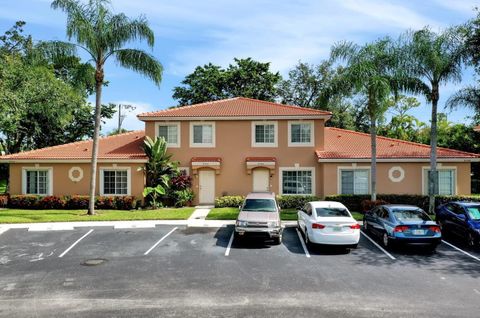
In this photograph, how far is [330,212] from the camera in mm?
14469

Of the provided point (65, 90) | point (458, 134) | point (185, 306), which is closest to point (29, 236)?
point (185, 306)

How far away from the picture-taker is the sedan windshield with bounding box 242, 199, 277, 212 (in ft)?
51.6

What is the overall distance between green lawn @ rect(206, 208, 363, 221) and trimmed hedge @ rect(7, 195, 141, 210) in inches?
216

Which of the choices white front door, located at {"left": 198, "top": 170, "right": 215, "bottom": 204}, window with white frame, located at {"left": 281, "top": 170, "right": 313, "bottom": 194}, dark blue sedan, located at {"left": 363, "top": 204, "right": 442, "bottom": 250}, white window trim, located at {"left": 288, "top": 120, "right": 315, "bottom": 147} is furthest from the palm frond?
dark blue sedan, located at {"left": 363, "top": 204, "right": 442, "bottom": 250}

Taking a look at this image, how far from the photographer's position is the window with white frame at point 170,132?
2614 cm

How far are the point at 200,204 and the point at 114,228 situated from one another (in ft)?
27.9

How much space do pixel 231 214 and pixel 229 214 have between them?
12 cm

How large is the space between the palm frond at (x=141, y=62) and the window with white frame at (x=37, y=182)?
942 cm

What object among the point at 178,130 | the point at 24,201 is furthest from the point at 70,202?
the point at 178,130

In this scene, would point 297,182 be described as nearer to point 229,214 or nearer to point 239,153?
point 239,153

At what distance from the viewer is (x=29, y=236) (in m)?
16.1

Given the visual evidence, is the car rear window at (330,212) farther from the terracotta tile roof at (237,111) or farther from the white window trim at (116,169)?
the white window trim at (116,169)

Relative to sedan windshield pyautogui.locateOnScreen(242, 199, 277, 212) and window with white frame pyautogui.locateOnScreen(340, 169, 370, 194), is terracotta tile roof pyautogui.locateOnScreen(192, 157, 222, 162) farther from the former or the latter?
sedan windshield pyautogui.locateOnScreen(242, 199, 277, 212)

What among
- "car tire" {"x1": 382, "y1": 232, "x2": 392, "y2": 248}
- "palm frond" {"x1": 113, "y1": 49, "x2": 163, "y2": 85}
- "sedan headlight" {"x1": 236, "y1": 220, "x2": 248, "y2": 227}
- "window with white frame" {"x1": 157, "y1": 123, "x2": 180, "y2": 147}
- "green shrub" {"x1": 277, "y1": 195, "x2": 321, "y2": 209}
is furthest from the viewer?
"window with white frame" {"x1": 157, "y1": 123, "x2": 180, "y2": 147}
